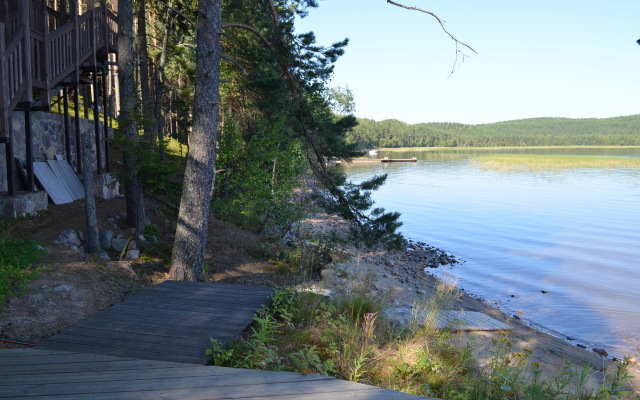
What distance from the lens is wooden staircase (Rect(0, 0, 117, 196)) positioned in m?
7.76

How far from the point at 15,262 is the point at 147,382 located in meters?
3.79

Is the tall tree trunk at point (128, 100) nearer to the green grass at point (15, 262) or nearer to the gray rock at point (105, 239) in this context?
the gray rock at point (105, 239)

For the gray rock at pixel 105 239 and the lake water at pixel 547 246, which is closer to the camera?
the gray rock at pixel 105 239

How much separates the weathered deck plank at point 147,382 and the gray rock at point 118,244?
180 inches

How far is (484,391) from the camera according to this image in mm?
4316

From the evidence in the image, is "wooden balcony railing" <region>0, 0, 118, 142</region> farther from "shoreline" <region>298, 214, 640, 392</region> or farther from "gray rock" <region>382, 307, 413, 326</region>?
"gray rock" <region>382, 307, 413, 326</region>

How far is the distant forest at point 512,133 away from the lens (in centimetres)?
14538

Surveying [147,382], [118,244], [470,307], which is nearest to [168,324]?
[147,382]

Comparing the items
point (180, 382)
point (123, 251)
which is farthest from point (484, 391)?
point (123, 251)

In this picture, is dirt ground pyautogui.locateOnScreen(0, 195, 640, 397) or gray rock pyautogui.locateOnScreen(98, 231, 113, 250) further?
gray rock pyautogui.locateOnScreen(98, 231, 113, 250)

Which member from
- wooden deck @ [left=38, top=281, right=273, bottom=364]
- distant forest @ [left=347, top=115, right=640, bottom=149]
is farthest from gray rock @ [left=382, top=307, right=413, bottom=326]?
distant forest @ [left=347, top=115, right=640, bottom=149]

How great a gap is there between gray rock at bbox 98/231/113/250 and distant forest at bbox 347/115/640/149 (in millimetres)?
115827

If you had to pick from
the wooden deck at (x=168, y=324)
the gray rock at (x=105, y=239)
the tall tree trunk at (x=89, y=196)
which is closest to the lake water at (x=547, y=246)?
the wooden deck at (x=168, y=324)

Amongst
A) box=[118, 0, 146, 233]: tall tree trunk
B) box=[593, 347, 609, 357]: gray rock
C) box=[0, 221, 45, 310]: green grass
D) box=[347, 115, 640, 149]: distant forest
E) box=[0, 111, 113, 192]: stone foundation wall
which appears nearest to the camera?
box=[0, 221, 45, 310]: green grass
